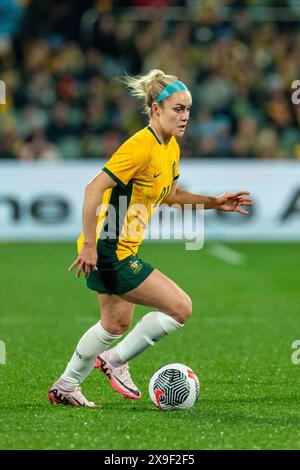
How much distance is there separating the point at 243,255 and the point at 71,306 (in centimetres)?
519

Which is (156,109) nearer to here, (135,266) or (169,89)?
(169,89)

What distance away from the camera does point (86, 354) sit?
650cm

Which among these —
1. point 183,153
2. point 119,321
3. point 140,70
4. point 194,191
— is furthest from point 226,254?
point 119,321

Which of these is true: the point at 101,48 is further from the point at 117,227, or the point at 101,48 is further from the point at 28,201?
the point at 117,227

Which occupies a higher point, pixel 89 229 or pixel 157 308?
pixel 89 229

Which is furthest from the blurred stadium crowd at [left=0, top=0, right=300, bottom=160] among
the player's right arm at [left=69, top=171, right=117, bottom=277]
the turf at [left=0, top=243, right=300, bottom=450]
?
the player's right arm at [left=69, top=171, right=117, bottom=277]

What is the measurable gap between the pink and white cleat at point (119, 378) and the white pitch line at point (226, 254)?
8164 mm

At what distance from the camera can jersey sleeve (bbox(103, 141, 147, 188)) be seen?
20.3ft

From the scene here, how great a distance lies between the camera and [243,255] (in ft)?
52.5

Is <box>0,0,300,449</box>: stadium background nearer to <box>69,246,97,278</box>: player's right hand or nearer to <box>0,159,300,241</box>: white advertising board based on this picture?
<box>0,159,300,241</box>: white advertising board

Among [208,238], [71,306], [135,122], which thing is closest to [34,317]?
[71,306]

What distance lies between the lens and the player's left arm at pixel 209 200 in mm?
6895

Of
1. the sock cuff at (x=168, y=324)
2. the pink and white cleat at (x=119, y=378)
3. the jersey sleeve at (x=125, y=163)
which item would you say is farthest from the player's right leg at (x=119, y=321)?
the jersey sleeve at (x=125, y=163)

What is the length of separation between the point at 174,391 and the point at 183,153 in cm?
1198
